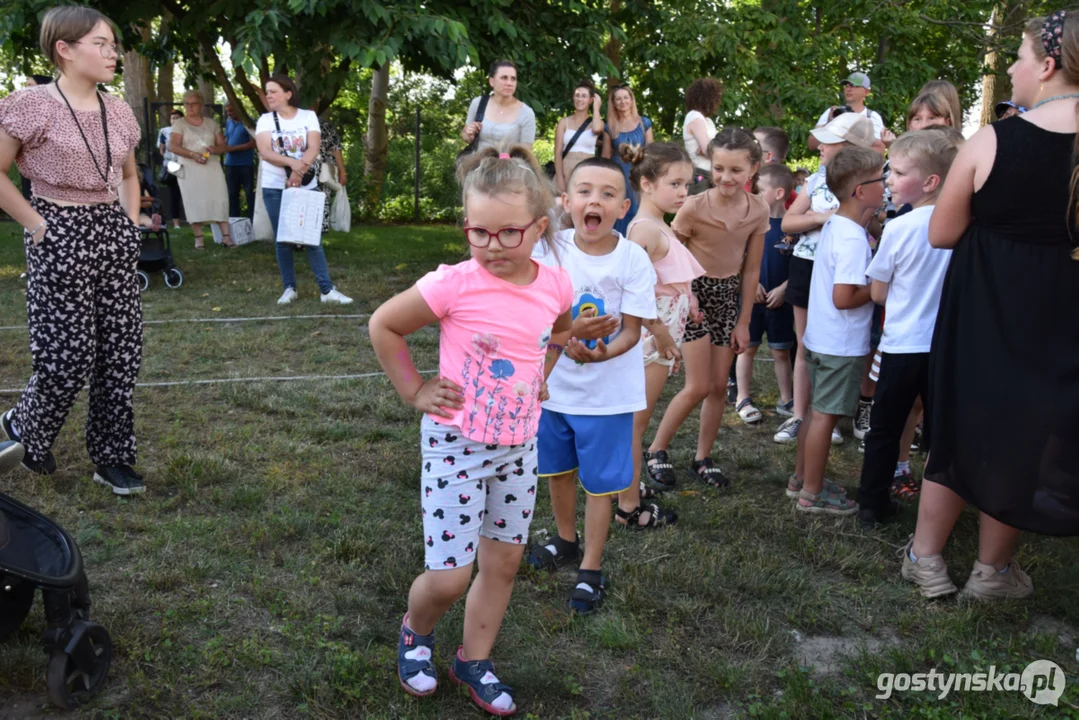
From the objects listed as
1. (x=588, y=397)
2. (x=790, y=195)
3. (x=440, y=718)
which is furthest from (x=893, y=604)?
(x=790, y=195)

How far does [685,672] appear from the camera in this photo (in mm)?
2990

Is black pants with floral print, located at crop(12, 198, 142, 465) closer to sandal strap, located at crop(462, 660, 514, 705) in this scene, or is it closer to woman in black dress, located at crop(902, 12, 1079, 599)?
sandal strap, located at crop(462, 660, 514, 705)

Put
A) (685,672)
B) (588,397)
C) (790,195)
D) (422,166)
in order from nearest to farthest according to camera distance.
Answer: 1. (685,672)
2. (588,397)
3. (790,195)
4. (422,166)

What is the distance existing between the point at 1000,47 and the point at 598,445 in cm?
1392

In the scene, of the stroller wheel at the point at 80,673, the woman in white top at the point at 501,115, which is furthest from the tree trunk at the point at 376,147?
the stroller wheel at the point at 80,673

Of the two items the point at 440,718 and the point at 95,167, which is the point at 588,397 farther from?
the point at 95,167

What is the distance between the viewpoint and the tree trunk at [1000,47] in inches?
563

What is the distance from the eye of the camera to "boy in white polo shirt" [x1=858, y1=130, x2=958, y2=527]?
3750 mm

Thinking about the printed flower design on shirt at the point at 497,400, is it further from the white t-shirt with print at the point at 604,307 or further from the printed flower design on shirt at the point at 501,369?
the white t-shirt with print at the point at 604,307

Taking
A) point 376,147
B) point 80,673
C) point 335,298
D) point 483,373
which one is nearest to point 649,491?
point 483,373

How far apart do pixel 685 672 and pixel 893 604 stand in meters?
0.96

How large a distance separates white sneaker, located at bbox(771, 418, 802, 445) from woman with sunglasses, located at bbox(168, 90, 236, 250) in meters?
9.41

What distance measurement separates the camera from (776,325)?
581 cm

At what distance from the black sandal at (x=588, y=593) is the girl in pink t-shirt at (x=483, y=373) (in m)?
0.64
